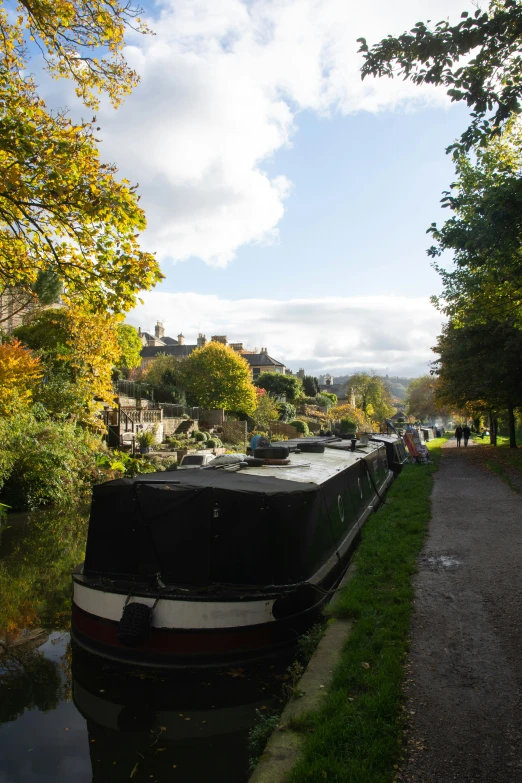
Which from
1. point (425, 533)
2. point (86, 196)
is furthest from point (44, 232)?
point (425, 533)

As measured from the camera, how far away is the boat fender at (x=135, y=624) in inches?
211

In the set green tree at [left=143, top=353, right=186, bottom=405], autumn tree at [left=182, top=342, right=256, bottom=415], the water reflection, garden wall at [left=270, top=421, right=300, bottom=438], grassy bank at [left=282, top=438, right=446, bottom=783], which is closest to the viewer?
grassy bank at [left=282, top=438, right=446, bottom=783]

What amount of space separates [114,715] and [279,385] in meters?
53.9

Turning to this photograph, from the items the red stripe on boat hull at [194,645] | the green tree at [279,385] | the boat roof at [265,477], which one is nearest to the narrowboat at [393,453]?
the boat roof at [265,477]

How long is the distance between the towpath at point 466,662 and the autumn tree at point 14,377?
438 inches

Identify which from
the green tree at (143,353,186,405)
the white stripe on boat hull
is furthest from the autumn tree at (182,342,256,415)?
the white stripe on boat hull

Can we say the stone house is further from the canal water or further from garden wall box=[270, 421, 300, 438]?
the canal water

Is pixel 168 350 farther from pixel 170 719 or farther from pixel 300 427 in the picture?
pixel 170 719

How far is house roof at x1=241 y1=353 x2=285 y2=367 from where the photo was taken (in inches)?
3170

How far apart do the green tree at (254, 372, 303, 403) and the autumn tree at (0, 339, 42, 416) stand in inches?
1670

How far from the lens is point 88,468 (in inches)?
672

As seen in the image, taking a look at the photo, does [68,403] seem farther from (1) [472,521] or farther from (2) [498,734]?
(2) [498,734]

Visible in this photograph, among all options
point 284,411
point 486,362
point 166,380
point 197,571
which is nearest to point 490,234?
point 197,571

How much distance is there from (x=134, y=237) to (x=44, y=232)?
113cm
